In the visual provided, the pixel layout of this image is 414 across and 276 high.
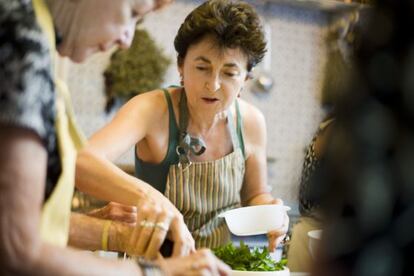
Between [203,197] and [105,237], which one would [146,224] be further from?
[203,197]

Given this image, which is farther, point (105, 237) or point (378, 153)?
point (105, 237)

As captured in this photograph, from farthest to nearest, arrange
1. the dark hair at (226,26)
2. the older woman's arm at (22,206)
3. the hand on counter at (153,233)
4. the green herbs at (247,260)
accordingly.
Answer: the dark hair at (226,26)
the green herbs at (247,260)
the hand on counter at (153,233)
the older woman's arm at (22,206)

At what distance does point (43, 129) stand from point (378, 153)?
0.51 m

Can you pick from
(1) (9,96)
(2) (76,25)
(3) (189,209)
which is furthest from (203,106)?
(1) (9,96)

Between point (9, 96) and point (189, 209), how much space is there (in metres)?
1.40

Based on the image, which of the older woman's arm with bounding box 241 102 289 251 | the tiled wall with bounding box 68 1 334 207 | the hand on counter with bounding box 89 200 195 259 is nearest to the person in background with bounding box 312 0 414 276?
the hand on counter with bounding box 89 200 195 259

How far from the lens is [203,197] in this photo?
2240 millimetres

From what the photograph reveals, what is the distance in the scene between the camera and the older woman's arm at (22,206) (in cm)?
84

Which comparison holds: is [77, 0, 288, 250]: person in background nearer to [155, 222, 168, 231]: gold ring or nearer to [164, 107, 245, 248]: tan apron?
[164, 107, 245, 248]: tan apron

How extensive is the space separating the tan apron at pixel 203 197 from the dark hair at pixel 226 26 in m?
0.44

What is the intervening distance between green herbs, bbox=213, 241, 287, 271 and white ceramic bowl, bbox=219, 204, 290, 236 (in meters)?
0.14

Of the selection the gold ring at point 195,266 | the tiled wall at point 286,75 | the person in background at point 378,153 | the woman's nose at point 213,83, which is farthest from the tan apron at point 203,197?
the tiled wall at point 286,75

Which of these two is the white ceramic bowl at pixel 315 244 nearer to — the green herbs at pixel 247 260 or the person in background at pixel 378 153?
the person in background at pixel 378 153

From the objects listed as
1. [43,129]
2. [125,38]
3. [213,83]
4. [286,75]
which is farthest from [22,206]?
[286,75]
